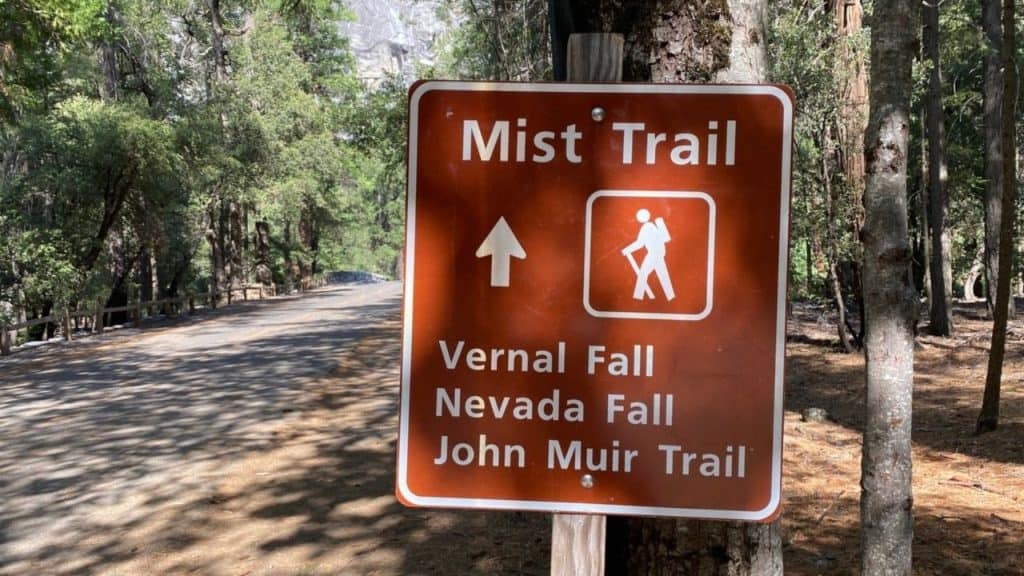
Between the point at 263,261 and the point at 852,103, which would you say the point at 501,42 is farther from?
the point at 263,261

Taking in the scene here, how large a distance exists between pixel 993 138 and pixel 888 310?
17481mm

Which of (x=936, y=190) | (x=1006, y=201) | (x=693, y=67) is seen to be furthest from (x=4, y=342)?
(x=693, y=67)

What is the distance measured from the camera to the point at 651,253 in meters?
1.95

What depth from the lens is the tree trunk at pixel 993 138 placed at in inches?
718

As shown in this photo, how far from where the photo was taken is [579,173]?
1.97 m

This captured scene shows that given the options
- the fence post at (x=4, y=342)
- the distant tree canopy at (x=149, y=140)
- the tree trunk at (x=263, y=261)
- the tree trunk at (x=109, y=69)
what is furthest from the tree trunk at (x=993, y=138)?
the tree trunk at (x=263, y=261)

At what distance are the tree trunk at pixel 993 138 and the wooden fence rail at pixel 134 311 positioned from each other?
19.6 m

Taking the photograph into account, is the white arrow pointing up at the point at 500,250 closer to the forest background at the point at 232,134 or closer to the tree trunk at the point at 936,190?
the forest background at the point at 232,134

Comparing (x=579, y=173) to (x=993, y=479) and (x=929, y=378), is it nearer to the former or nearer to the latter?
(x=993, y=479)

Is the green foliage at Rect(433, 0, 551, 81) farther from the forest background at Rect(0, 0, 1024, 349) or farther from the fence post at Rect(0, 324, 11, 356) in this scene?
the fence post at Rect(0, 324, 11, 356)

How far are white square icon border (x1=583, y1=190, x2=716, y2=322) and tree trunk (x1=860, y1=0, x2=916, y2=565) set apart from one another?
2615mm

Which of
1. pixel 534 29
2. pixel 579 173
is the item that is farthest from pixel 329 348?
pixel 579 173

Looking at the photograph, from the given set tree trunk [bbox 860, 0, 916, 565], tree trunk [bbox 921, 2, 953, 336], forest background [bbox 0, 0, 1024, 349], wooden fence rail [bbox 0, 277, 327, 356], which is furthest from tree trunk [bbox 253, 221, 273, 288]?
tree trunk [bbox 860, 0, 916, 565]

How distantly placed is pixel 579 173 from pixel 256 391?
38.7 feet
